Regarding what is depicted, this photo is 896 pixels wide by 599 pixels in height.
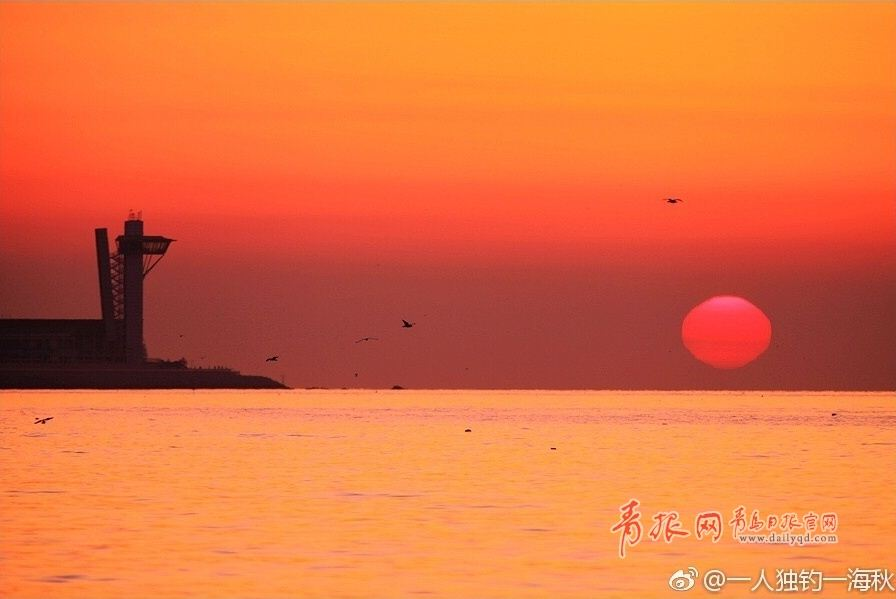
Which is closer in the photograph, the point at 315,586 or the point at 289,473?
the point at 315,586

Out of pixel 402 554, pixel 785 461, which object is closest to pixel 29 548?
pixel 402 554

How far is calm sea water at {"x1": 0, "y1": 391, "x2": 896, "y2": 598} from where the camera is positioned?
31156 millimetres

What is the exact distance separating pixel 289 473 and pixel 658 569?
29.0 m

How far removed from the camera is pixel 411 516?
42.5 metres

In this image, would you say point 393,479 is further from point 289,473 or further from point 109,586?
point 109,586

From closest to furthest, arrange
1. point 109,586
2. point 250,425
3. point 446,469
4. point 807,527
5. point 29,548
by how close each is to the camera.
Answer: point 109,586 < point 29,548 < point 807,527 < point 446,469 < point 250,425

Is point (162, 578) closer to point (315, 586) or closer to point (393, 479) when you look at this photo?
point (315, 586)

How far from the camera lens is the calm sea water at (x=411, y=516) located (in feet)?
102

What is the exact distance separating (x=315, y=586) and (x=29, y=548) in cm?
872

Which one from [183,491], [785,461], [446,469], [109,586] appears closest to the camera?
[109,586]

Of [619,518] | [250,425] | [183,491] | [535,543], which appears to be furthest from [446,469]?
[250,425]

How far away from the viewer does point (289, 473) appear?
5988 cm

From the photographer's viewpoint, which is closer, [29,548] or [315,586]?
[315,586]

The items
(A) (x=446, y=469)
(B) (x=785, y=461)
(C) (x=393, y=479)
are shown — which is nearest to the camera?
(C) (x=393, y=479)
